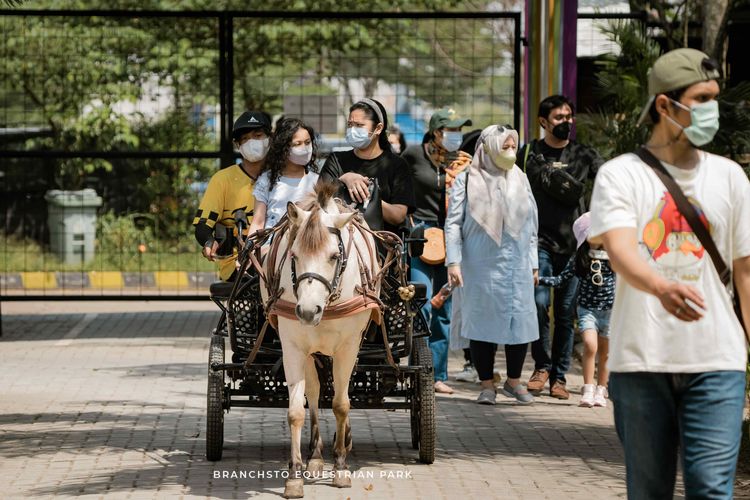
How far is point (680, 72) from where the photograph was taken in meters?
5.18

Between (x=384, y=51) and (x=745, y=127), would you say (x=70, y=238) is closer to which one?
(x=384, y=51)

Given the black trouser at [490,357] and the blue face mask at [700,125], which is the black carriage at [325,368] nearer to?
the black trouser at [490,357]

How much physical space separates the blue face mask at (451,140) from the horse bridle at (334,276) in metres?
4.26

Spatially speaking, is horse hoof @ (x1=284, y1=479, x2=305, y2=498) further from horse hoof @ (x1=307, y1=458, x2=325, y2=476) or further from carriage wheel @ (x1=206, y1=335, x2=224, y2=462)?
carriage wheel @ (x1=206, y1=335, x2=224, y2=462)

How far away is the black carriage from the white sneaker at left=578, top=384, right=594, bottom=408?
2.66 metres

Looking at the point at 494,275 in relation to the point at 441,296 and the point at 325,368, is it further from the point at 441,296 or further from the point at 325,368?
the point at 325,368

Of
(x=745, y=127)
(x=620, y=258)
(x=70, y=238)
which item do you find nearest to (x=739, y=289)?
(x=620, y=258)

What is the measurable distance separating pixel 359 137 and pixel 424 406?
5.82 feet

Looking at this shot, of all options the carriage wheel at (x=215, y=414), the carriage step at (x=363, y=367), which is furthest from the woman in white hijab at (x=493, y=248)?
the carriage wheel at (x=215, y=414)

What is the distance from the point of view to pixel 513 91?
1552 cm

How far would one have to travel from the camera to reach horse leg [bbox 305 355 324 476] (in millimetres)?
7922

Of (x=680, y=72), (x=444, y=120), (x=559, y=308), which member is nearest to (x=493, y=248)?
(x=559, y=308)

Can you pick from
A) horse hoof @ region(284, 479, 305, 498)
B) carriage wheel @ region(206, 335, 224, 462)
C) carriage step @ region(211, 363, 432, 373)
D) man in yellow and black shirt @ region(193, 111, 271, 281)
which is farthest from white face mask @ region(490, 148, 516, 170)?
horse hoof @ region(284, 479, 305, 498)

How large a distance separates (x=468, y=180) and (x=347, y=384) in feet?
10.8
